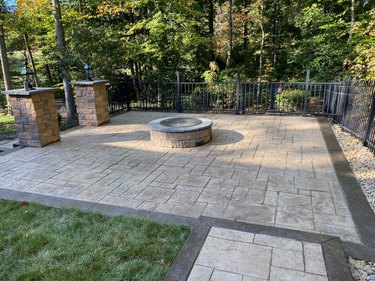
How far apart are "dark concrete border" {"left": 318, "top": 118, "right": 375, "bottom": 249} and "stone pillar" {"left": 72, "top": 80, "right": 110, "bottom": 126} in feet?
15.7

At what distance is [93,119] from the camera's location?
6.18 metres

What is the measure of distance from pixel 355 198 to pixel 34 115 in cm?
479

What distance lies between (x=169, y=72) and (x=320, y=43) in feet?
19.5

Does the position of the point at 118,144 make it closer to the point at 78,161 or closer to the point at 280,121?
the point at 78,161

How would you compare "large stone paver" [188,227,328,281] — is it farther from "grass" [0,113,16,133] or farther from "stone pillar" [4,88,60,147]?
"grass" [0,113,16,133]

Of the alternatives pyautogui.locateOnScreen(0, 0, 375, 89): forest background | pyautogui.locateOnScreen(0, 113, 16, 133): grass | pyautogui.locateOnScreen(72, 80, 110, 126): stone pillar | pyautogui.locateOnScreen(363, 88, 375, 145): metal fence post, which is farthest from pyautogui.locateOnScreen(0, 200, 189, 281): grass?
pyautogui.locateOnScreen(0, 113, 16, 133): grass

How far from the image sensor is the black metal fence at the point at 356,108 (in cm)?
425

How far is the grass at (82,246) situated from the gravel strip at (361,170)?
49.8 inches

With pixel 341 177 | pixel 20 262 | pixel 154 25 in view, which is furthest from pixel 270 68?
pixel 20 262

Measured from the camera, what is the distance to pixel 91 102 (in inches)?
237

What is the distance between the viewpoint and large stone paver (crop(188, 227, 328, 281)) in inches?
68.8

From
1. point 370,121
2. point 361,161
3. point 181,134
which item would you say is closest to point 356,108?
point 370,121

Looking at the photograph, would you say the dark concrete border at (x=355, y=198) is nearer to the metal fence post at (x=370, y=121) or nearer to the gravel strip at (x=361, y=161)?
the gravel strip at (x=361, y=161)

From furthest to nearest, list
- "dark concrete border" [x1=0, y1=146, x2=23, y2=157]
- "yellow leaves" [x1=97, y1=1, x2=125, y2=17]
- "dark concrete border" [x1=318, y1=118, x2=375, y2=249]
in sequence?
"yellow leaves" [x1=97, y1=1, x2=125, y2=17] < "dark concrete border" [x1=0, y1=146, x2=23, y2=157] < "dark concrete border" [x1=318, y1=118, x2=375, y2=249]
